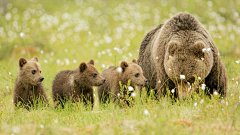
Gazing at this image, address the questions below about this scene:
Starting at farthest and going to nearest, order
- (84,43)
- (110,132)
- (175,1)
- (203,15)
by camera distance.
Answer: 1. (175,1)
2. (203,15)
3. (84,43)
4. (110,132)

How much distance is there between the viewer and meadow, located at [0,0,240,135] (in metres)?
4.62

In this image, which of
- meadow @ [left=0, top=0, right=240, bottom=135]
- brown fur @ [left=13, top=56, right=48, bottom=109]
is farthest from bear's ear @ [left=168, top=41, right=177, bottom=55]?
brown fur @ [left=13, top=56, right=48, bottom=109]

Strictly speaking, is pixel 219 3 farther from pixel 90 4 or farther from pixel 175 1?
pixel 90 4

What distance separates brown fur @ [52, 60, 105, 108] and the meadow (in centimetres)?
39

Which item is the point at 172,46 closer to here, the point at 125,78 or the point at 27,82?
the point at 125,78

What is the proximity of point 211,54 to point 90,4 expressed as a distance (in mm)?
17774

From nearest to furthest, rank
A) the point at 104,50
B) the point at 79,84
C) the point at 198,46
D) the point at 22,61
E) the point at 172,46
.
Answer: the point at 198,46, the point at 172,46, the point at 22,61, the point at 79,84, the point at 104,50

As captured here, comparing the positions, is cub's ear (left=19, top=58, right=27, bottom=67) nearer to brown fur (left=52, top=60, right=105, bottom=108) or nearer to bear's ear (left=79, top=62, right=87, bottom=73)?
brown fur (left=52, top=60, right=105, bottom=108)

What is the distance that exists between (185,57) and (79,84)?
2515 mm

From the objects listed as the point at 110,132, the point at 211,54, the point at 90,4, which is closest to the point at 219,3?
the point at 90,4

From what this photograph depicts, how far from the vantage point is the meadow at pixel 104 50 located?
4621mm

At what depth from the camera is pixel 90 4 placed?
74.5 feet

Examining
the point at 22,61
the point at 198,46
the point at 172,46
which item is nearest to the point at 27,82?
the point at 22,61

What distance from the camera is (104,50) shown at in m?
13.6
